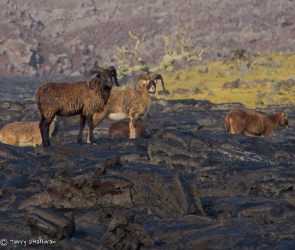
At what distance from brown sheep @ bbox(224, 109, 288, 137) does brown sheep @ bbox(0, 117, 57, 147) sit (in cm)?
623

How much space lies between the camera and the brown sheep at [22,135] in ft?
77.0

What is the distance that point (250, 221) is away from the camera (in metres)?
11.7

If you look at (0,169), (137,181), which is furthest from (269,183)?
(0,169)

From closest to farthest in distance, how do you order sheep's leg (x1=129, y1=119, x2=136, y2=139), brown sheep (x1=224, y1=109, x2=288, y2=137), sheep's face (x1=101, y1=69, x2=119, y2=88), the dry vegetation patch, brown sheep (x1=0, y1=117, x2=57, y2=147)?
sheep's face (x1=101, y1=69, x2=119, y2=88), brown sheep (x1=0, y1=117, x2=57, y2=147), brown sheep (x1=224, y1=109, x2=288, y2=137), sheep's leg (x1=129, y1=119, x2=136, y2=139), the dry vegetation patch

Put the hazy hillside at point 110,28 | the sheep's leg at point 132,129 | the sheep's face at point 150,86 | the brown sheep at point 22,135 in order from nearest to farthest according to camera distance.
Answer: the brown sheep at point 22,135
the sheep's leg at point 132,129
the sheep's face at point 150,86
the hazy hillside at point 110,28

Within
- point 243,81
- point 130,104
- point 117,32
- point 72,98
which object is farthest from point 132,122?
point 117,32

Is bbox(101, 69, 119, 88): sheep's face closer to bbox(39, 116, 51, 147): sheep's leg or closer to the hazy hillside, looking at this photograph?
bbox(39, 116, 51, 147): sheep's leg

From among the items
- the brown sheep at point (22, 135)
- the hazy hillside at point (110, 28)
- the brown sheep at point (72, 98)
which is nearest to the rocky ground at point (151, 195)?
the brown sheep at point (72, 98)

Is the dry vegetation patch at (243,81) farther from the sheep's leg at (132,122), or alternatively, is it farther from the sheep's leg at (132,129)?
the sheep's leg at (132,129)

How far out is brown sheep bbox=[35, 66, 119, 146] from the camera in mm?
20078

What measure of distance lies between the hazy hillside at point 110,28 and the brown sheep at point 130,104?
102 meters

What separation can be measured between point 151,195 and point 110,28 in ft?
493

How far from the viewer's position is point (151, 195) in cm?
1332

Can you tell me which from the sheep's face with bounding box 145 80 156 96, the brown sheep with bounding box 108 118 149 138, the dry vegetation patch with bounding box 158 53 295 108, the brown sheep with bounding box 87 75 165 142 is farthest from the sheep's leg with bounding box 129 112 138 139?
the dry vegetation patch with bounding box 158 53 295 108
